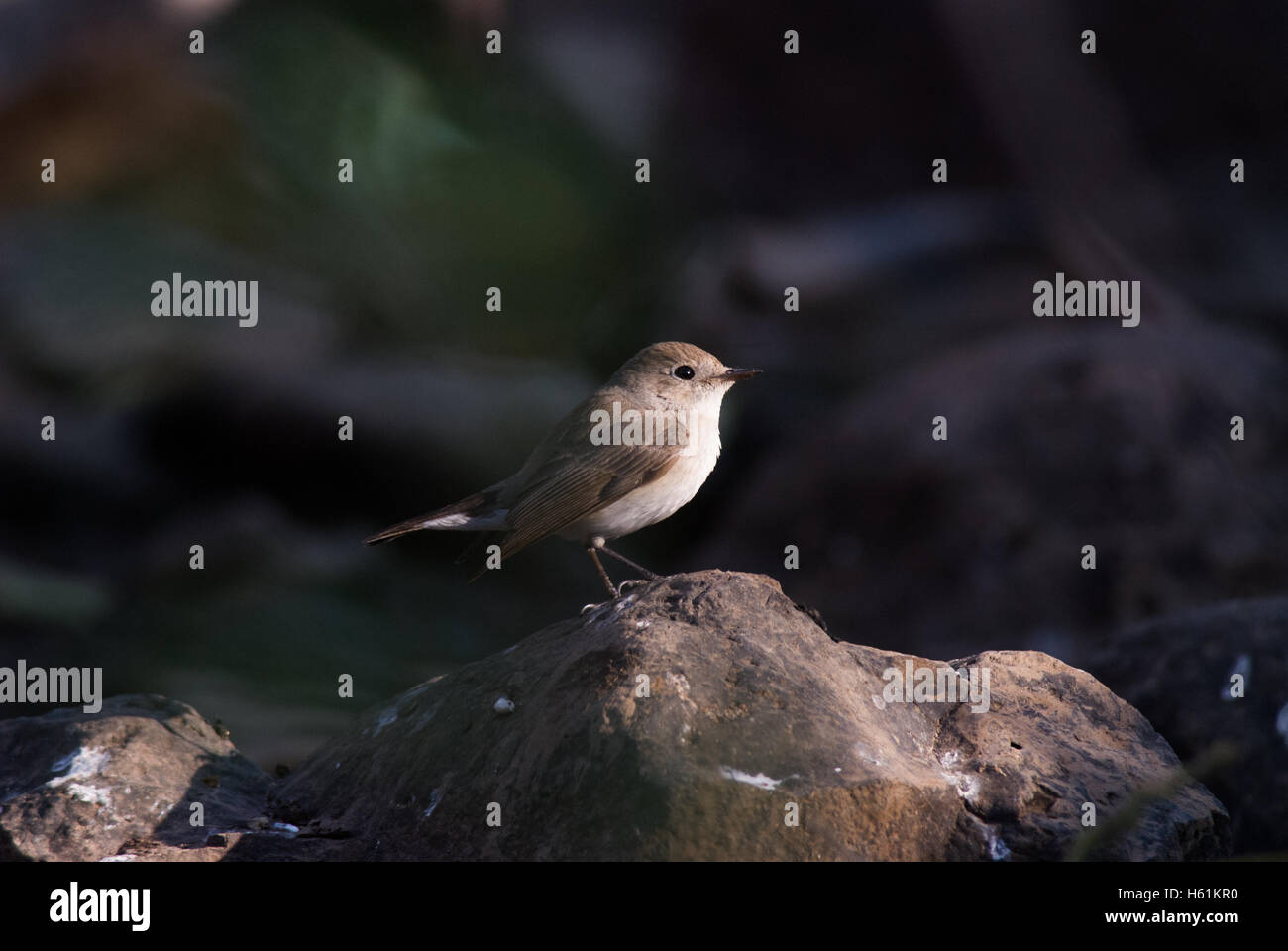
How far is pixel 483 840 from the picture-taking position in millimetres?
3664

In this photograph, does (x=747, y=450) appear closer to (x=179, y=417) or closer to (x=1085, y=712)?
(x=179, y=417)

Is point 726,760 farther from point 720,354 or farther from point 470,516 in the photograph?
point 720,354

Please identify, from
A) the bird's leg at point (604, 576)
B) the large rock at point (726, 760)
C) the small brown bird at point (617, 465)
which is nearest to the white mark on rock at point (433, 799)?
the large rock at point (726, 760)

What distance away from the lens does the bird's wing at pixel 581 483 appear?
4.82 meters

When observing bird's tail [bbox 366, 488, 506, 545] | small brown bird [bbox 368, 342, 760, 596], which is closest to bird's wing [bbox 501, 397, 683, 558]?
small brown bird [bbox 368, 342, 760, 596]

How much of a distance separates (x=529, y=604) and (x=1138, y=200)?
24.2ft

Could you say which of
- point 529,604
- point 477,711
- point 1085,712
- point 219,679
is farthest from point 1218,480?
point 219,679

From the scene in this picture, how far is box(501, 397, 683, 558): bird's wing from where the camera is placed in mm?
4824

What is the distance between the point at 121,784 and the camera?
4223mm

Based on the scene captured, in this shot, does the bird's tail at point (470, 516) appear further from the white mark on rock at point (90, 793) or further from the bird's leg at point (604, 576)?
the white mark on rock at point (90, 793)

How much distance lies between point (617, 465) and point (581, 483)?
15 cm

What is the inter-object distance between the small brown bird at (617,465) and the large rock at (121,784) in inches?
37.1

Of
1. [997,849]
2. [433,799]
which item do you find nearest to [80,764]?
[433,799]

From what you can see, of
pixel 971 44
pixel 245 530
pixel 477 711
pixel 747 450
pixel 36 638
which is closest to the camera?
pixel 477 711
